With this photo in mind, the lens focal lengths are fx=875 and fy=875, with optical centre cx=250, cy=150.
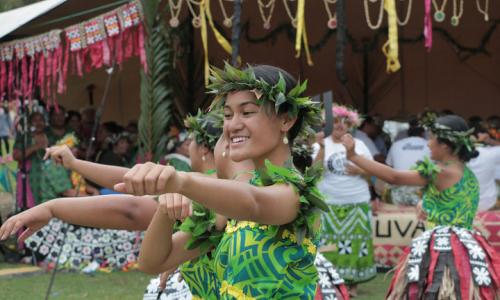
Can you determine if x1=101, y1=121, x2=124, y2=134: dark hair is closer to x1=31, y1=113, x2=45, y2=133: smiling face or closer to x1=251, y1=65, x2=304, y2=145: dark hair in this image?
x1=31, y1=113, x2=45, y2=133: smiling face

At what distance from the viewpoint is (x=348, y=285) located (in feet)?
27.2

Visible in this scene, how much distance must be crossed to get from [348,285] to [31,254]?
407 cm

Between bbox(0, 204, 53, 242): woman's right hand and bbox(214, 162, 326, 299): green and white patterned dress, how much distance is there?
598 millimetres

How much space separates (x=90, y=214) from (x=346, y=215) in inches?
232

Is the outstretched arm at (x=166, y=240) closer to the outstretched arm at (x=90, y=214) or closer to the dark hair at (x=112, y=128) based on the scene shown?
the outstretched arm at (x=90, y=214)

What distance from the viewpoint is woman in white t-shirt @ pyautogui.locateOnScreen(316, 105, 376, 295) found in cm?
843

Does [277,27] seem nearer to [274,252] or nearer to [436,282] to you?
[436,282]

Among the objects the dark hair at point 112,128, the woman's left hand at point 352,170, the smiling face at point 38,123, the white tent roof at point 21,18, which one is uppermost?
the white tent roof at point 21,18

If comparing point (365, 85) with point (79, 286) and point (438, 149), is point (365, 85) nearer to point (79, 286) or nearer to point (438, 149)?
point (79, 286)

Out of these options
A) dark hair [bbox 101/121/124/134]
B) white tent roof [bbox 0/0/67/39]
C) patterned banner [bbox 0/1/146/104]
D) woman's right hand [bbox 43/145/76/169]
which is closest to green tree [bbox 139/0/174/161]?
patterned banner [bbox 0/1/146/104]

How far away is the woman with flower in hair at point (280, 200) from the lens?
8.91 feet

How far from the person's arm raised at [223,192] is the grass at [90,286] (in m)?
5.62

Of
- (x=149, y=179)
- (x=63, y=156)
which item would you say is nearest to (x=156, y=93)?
(x=63, y=156)

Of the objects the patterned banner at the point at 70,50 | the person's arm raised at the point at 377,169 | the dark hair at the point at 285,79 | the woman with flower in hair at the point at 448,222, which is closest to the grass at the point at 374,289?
the woman with flower in hair at the point at 448,222
